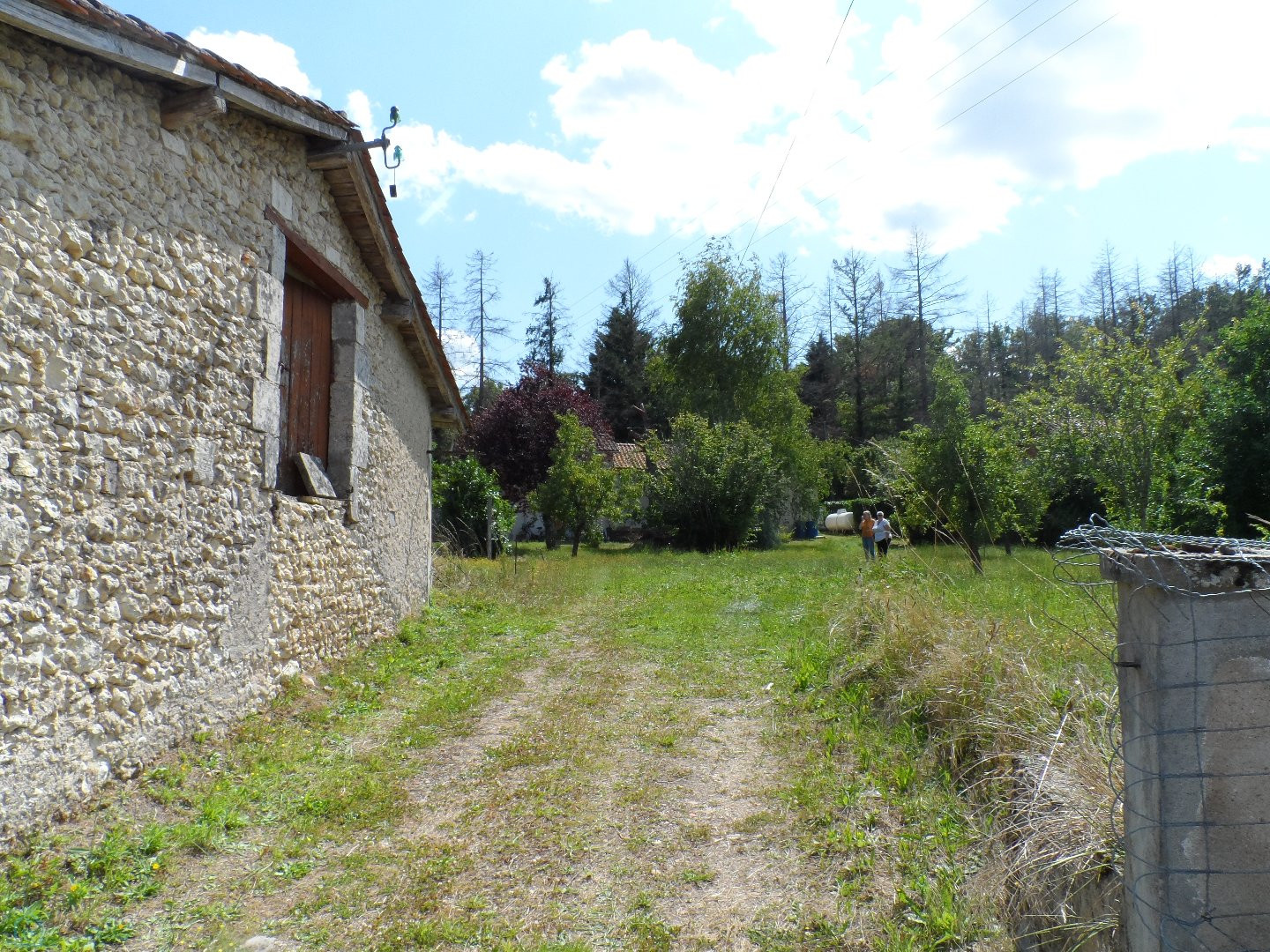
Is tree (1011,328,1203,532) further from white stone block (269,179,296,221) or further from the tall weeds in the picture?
white stone block (269,179,296,221)

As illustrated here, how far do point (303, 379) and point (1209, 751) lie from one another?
7035 mm

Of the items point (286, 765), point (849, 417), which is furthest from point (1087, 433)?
point (849, 417)

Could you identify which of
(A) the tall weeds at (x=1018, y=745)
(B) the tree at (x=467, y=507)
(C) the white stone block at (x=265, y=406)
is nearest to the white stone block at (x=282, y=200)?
(C) the white stone block at (x=265, y=406)

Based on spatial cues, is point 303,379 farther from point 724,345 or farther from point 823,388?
point 823,388

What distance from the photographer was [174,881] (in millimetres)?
3848

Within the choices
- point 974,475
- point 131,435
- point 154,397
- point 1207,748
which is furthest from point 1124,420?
point 131,435

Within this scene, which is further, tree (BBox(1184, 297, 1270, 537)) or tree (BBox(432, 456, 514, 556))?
tree (BBox(432, 456, 514, 556))

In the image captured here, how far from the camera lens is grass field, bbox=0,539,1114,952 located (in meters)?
3.48

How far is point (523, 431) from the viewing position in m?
29.1

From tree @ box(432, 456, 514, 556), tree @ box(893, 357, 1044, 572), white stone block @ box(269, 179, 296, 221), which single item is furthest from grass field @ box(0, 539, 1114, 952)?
tree @ box(432, 456, 514, 556)

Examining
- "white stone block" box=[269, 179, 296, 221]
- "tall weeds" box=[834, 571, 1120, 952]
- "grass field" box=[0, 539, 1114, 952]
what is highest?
"white stone block" box=[269, 179, 296, 221]

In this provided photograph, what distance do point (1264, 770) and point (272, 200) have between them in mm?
6817

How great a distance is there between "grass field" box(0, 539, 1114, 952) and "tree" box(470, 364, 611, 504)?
2137 cm

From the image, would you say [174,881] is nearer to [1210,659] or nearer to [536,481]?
[1210,659]
